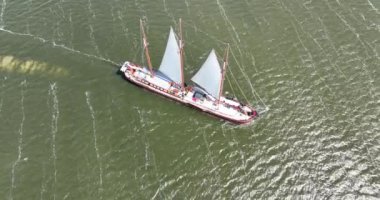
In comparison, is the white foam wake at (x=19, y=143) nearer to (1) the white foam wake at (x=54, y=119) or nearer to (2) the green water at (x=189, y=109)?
(2) the green water at (x=189, y=109)

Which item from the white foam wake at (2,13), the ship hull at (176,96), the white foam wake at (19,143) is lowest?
the white foam wake at (19,143)

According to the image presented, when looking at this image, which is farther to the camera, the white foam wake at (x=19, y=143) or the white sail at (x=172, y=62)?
the white sail at (x=172, y=62)

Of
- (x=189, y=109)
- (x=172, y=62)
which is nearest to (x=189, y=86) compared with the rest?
(x=189, y=109)

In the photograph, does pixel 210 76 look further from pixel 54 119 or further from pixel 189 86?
pixel 54 119

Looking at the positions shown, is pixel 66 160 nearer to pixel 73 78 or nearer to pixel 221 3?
pixel 73 78

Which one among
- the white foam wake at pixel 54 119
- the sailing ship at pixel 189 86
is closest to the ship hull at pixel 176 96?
the sailing ship at pixel 189 86

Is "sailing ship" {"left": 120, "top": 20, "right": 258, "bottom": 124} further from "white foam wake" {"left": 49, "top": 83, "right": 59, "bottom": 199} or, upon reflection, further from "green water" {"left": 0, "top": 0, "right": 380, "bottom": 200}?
"white foam wake" {"left": 49, "top": 83, "right": 59, "bottom": 199}

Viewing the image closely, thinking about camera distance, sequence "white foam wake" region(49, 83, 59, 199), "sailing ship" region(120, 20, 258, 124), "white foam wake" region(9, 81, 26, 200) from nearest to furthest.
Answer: "white foam wake" region(9, 81, 26, 200), "white foam wake" region(49, 83, 59, 199), "sailing ship" region(120, 20, 258, 124)

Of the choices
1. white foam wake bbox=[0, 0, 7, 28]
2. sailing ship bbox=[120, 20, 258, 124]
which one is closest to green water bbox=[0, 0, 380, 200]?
white foam wake bbox=[0, 0, 7, 28]
